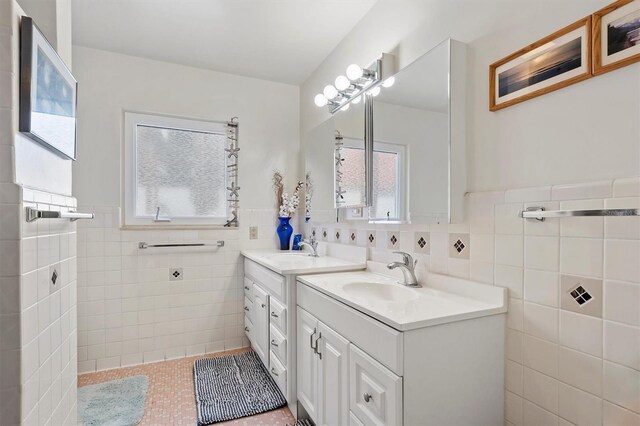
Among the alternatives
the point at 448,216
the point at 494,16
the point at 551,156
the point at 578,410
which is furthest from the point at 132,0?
the point at 578,410

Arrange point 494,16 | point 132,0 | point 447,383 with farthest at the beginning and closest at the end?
point 132,0, point 494,16, point 447,383

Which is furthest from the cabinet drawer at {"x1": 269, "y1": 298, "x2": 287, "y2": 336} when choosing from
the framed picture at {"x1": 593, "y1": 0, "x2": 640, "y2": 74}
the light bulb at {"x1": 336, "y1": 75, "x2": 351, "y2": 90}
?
the framed picture at {"x1": 593, "y1": 0, "x2": 640, "y2": 74}

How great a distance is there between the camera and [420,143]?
1.54 meters

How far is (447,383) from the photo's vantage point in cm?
105

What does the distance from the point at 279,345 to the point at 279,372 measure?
0.16 meters

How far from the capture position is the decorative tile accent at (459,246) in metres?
1.34

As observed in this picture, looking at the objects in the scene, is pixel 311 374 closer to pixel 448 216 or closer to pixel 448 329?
pixel 448 329

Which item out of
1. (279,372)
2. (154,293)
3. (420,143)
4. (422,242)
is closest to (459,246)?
(422,242)

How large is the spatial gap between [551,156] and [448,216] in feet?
1.33

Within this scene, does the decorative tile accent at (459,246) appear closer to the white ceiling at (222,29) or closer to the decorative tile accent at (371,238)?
the decorative tile accent at (371,238)

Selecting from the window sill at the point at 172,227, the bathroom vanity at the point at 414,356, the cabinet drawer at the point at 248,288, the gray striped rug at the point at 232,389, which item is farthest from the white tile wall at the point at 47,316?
the cabinet drawer at the point at 248,288

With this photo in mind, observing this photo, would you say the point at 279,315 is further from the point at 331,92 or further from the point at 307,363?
the point at 331,92

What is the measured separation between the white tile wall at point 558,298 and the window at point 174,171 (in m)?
2.00

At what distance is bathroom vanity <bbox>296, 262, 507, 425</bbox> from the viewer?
1.00 meters
